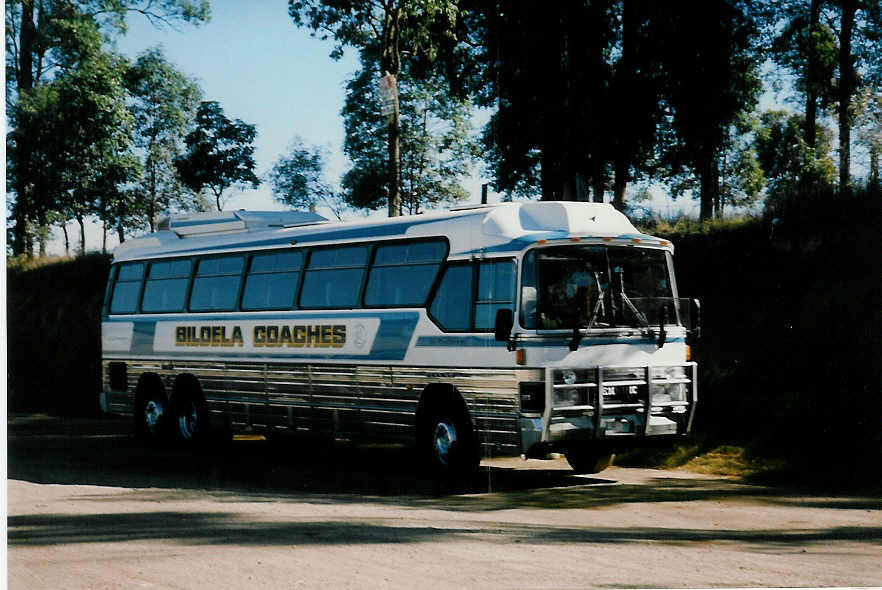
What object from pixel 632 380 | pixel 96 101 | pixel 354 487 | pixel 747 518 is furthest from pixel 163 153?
pixel 747 518

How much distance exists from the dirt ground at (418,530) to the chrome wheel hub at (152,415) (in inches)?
123

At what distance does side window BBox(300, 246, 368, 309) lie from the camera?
15.0m

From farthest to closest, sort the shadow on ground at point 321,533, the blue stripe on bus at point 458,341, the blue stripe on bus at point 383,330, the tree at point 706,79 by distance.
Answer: the tree at point 706,79
the blue stripe on bus at point 383,330
the blue stripe on bus at point 458,341
the shadow on ground at point 321,533

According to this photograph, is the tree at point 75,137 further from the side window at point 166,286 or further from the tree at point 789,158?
the tree at point 789,158

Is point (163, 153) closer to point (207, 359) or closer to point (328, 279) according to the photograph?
point (328, 279)

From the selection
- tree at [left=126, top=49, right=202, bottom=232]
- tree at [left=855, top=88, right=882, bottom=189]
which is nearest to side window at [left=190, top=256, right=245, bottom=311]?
tree at [left=126, top=49, right=202, bottom=232]

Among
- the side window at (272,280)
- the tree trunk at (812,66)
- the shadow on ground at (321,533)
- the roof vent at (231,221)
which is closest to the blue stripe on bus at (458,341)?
the side window at (272,280)

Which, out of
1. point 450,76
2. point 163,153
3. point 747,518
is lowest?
point 747,518

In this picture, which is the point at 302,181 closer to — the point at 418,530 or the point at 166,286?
the point at 166,286

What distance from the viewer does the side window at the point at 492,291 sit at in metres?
12.9

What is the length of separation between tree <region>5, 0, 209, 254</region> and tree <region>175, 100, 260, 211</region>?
3.86 ft

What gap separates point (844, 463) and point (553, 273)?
13.7 ft

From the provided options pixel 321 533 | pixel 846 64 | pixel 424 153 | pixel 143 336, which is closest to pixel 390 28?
pixel 424 153

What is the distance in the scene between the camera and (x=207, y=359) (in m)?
17.2
